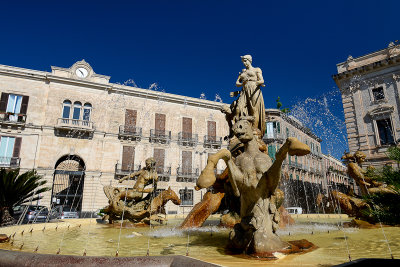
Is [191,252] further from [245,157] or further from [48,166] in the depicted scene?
[48,166]

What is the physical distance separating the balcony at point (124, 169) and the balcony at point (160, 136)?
3262 mm

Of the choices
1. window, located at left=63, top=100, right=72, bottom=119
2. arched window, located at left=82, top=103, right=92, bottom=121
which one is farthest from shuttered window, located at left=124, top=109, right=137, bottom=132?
window, located at left=63, top=100, right=72, bottom=119

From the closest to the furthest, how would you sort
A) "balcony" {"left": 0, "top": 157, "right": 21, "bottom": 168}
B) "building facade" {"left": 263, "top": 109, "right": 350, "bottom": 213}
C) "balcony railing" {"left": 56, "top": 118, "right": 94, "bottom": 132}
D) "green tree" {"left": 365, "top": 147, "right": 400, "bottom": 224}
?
"green tree" {"left": 365, "top": 147, "right": 400, "bottom": 224} → "balcony" {"left": 0, "top": 157, "right": 21, "bottom": 168} → "balcony railing" {"left": 56, "top": 118, "right": 94, "bottom": 132} → "building facade" {"left": 263, "top": 109, "right": 350, "bottom": 213}

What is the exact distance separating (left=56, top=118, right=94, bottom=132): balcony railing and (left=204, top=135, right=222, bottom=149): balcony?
11905 mm

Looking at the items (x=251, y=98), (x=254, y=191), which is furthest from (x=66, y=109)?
(x=254, y=191)

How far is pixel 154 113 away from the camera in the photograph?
2792 cm

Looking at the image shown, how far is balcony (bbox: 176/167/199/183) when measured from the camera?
87.5 feet

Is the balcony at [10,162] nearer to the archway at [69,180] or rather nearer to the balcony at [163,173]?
the archway at [69,180]

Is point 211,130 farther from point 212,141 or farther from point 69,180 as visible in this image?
point 69,180

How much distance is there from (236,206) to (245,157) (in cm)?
275

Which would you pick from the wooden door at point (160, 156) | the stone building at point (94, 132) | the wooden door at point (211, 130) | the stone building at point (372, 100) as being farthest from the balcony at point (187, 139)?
the stone building at point (372, 100)

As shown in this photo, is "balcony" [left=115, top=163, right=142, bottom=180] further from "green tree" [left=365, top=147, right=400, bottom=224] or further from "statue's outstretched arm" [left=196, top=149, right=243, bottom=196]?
"green tree" [left=365, top=147, right=400, bottom=224]

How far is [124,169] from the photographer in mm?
24766

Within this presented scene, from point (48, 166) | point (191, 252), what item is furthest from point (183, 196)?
point (191, 252)
